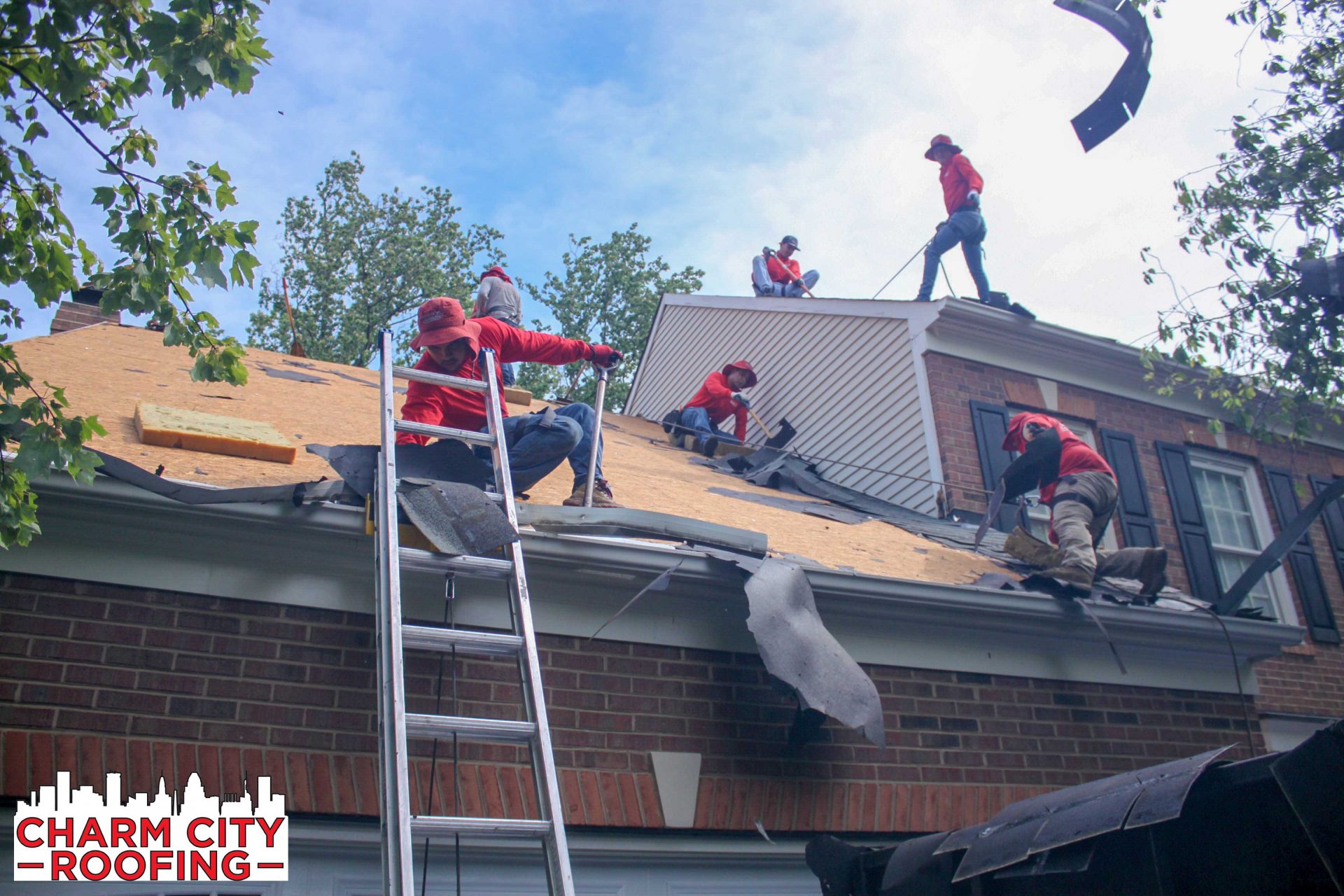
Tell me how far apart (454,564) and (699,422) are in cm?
708

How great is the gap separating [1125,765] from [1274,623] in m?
1.48

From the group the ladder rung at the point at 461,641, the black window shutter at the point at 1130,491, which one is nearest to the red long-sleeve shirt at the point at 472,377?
the ladder rung at the point at 461,641

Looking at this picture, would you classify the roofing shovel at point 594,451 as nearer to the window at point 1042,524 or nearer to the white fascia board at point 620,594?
the white fascia board at point 620,594

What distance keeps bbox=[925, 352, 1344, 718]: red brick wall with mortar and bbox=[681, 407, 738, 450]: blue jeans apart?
2.24 metres

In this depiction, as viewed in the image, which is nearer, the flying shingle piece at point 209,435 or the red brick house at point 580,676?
the red brick house at point 580,676

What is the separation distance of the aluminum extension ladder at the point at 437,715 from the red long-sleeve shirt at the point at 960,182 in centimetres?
847

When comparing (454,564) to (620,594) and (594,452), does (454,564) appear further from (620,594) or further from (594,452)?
(594,452)

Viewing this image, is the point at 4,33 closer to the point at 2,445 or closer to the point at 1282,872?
the point at 2,445

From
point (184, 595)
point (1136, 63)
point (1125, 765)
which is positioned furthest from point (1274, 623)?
point (184, 595)

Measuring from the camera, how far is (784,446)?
10641 millimetres

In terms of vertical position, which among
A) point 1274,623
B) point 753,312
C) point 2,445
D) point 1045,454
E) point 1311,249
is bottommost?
point 1274,623

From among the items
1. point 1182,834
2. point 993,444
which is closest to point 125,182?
point 1182,834

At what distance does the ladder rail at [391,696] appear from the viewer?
2719 mm

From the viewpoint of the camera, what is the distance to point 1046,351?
963cm
